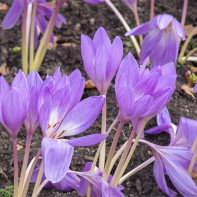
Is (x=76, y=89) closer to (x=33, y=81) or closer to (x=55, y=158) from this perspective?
(x=33, y=81)

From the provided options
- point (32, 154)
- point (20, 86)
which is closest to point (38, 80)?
point (20, 86)

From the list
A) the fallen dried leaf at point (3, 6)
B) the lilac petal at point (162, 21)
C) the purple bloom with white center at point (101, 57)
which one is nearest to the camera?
the purple bloom with white center at point (101, 57)

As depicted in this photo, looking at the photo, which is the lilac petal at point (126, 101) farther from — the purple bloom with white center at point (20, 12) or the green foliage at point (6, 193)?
the purple bloom with white center at point (20, 12)

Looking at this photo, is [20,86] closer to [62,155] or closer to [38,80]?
[38,80]

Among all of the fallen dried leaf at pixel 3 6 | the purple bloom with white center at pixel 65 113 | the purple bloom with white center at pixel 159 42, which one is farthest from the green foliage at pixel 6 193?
the fallen dried leaf at pixel 3 6

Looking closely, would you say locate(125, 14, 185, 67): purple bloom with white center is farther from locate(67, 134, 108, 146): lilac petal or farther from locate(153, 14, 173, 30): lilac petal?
locate(67, 134, 108, 146): lilac petal

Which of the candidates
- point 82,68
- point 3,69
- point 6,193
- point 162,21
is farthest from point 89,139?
point 3,69
